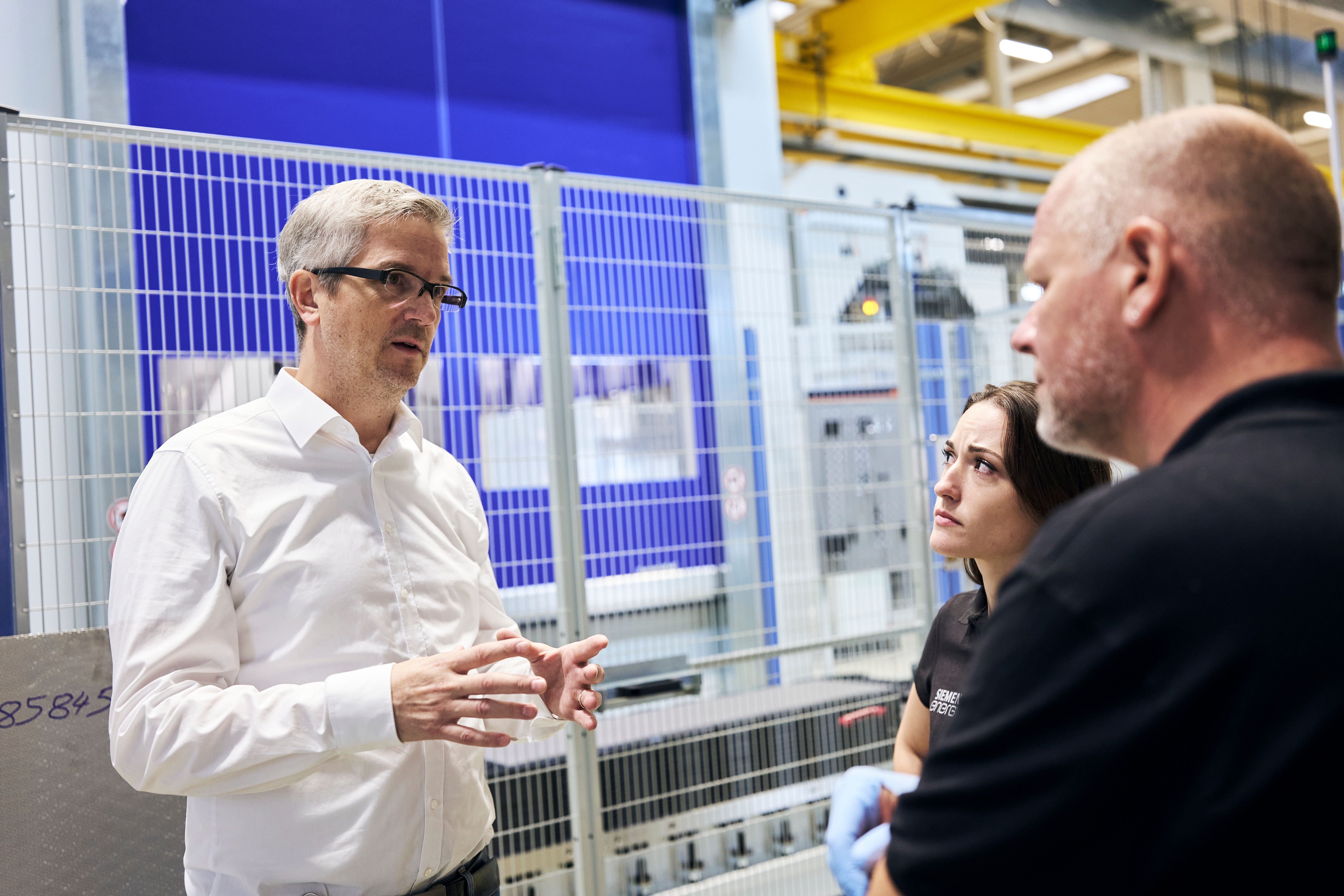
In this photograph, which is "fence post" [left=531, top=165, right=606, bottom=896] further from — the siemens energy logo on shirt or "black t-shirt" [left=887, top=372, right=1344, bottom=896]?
"black t-shirt" [left=887, top=372, right=1344, bottom=896]

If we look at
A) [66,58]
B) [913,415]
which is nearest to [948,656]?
[913,415]

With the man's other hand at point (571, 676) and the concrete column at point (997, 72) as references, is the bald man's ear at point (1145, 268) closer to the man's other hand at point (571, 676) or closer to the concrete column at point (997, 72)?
the man's other hand at point (571, 676)

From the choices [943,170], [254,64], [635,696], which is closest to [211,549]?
[635,696]

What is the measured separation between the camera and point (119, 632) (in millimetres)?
1365

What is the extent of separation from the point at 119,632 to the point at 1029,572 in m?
1.21

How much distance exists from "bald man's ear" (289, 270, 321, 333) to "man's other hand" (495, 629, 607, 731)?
584mm

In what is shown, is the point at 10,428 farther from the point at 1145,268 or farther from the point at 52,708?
the point at 1145,268

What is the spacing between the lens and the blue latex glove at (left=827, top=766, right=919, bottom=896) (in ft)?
4.02

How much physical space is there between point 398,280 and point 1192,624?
1.32 m

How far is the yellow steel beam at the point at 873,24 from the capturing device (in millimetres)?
6730

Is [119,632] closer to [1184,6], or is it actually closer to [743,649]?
[743,649]

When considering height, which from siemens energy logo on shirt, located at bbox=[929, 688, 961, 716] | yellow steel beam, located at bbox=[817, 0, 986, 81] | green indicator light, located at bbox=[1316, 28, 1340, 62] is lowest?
siemens energy logo on shirt, located at bbox=[929, 688, 961, 716]

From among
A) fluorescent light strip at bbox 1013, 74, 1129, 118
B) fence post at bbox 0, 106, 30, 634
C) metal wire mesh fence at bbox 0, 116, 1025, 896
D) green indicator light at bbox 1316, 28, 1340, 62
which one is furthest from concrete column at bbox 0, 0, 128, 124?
fluorescent light strip at bbox 1013, 74, 1129, 118

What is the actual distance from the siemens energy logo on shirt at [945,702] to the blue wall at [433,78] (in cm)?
358
